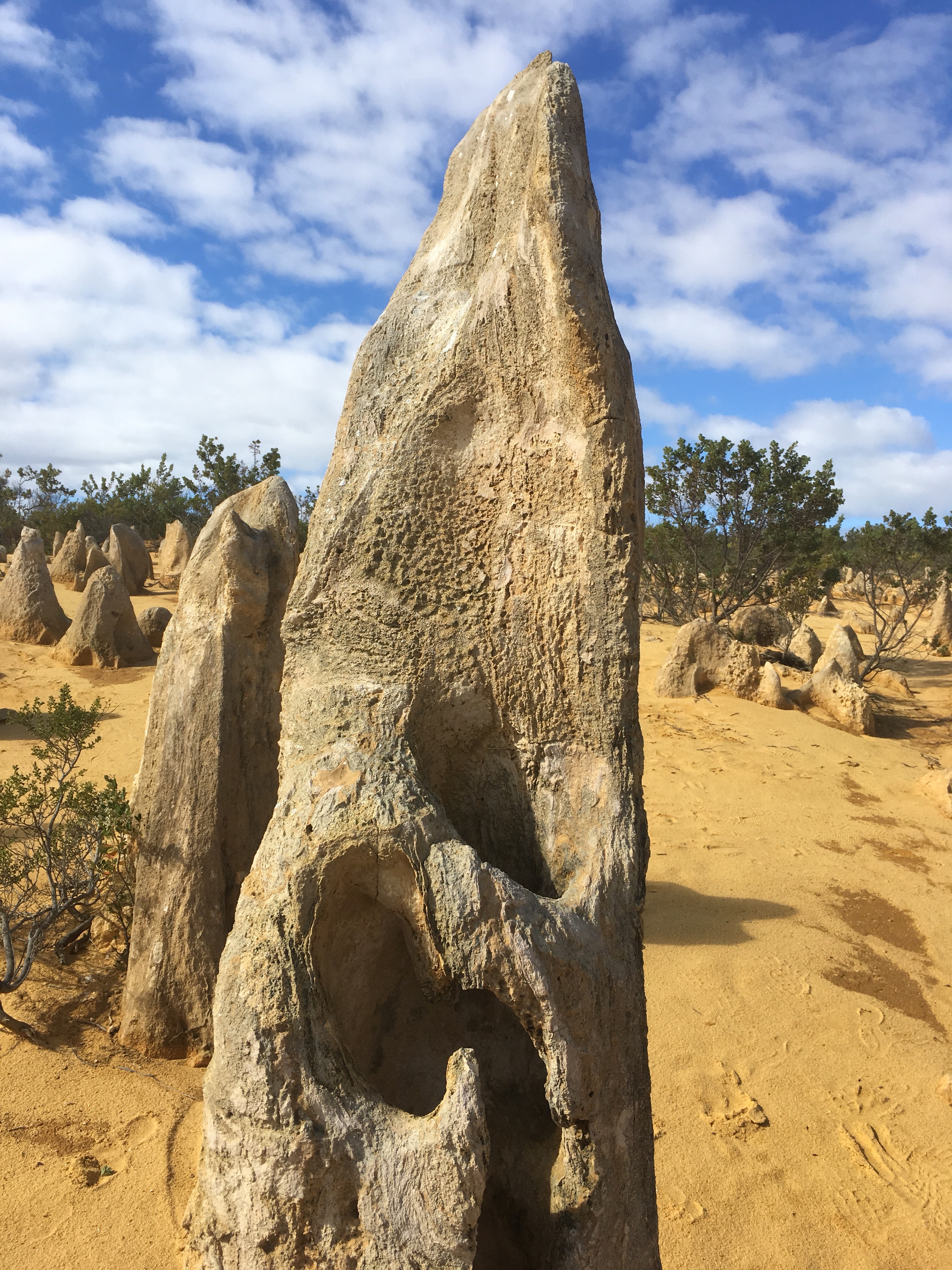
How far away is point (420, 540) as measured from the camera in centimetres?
217

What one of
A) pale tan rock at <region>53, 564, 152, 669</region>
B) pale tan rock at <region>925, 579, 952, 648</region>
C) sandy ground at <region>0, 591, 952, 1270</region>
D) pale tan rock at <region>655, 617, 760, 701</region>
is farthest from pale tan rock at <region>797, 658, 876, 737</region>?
pale tan rock at <region>53, 564, 152, 669</region>

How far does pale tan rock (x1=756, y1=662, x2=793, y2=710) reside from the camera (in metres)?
9.81

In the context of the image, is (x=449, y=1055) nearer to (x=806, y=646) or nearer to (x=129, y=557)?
(x=806, y=646)

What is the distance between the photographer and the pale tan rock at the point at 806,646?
12.8m

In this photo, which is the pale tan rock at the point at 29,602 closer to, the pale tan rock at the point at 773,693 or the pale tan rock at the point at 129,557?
the pale tan rock at the point at 129,557

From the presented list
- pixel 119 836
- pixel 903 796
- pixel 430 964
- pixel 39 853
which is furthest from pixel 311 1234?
pixel 903 796

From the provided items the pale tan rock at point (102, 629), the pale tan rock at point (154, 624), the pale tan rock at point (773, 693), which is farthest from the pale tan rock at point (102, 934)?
the pale tan rock at point (773, 693)

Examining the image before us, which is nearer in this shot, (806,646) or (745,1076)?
(745,1076)

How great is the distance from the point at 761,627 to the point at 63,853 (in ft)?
37.4

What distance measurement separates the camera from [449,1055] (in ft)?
7.10

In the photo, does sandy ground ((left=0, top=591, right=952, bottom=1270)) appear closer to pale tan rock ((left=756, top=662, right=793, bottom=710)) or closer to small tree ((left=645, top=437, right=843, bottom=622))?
pale tan rock ((left=756, top=662, right=793, bottom=710))

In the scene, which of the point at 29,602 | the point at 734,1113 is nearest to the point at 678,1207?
the point at 734,1113

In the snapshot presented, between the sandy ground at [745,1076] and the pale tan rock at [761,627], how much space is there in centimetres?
637

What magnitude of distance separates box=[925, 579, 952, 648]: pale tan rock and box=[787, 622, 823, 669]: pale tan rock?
14.2ft
